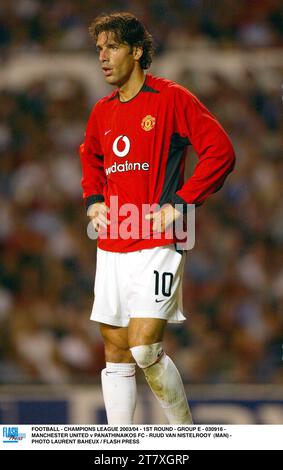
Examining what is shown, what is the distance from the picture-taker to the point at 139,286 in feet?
9.99

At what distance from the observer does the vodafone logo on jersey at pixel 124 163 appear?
10.1ft

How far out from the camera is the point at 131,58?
311 centimetres

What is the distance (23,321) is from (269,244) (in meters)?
1.36

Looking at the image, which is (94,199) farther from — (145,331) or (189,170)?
(189,170)

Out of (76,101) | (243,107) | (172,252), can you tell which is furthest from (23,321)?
(172,252)

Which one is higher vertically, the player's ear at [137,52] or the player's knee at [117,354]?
the player's ear at [137,52]

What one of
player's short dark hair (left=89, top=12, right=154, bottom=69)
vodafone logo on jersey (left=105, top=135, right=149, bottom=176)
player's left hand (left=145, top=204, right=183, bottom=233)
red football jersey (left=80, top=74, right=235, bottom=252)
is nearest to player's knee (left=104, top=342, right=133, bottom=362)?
red football jersey (left=80, top=74, right=235, bottom=252)

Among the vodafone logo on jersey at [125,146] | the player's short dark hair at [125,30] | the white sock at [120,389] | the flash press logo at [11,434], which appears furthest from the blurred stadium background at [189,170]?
the vodafone logo on jersey at [125,146]

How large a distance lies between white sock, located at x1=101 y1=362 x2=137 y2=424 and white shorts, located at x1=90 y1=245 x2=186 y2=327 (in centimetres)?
16

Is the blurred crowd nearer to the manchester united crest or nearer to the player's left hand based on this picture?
the manchester united crest

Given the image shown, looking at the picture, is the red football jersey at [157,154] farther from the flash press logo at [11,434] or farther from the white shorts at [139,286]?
the flash press logo at [11,434]

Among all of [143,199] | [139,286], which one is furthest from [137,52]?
[139,286]

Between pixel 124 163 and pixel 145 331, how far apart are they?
1.84 ft
